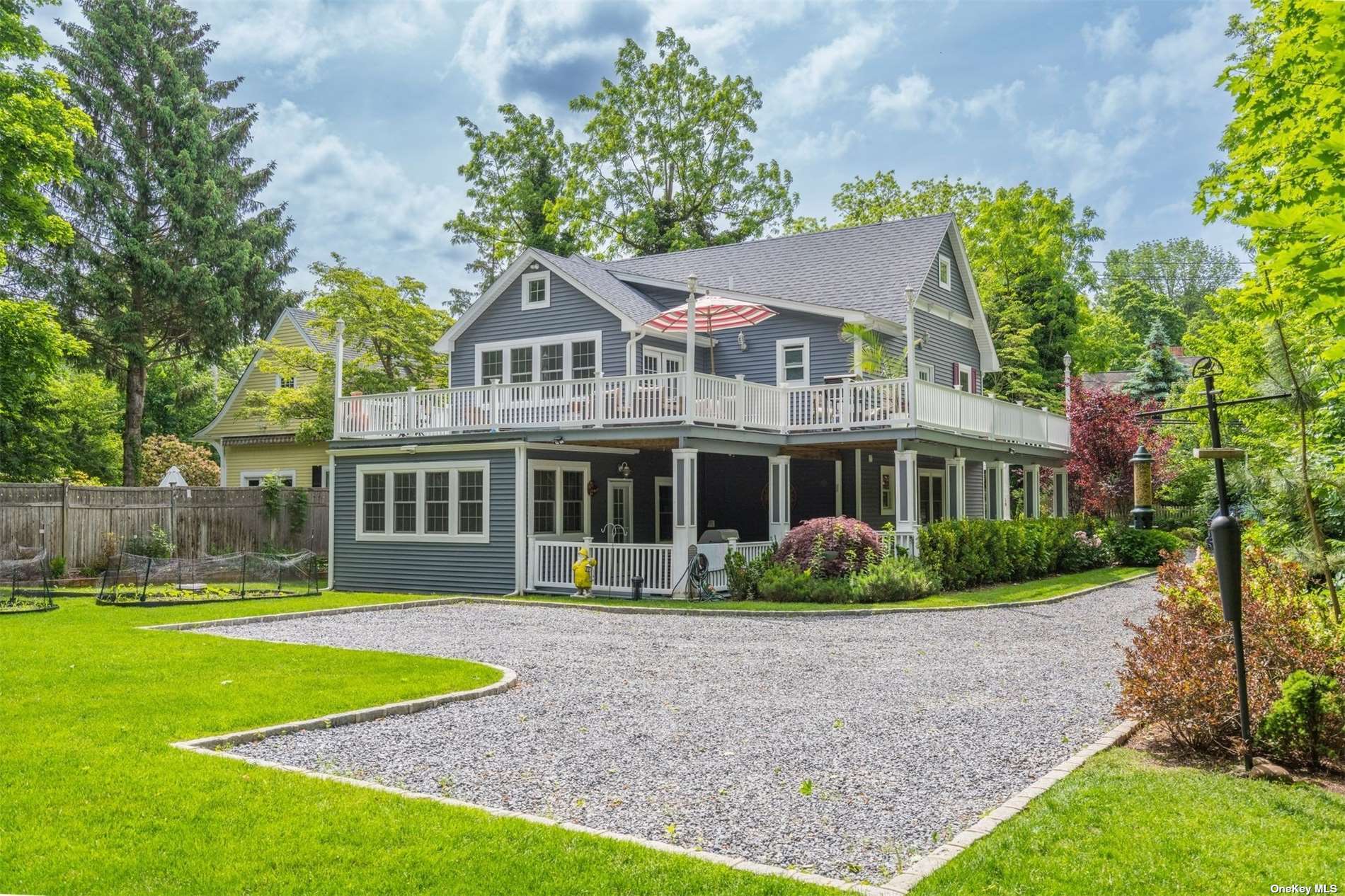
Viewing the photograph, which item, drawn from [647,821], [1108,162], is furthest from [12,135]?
[1108,162]

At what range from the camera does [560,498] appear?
2072 cm

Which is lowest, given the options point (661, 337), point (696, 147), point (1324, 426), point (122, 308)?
point (1324, 426)

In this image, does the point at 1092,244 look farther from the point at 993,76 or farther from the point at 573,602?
the point at 573,602

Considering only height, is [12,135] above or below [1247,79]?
above

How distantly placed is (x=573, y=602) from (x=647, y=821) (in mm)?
12160

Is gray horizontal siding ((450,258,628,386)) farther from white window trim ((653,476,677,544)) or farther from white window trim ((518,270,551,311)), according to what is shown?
white window trim ((653,476,677,544))

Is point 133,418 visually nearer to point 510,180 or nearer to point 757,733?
point 510,180

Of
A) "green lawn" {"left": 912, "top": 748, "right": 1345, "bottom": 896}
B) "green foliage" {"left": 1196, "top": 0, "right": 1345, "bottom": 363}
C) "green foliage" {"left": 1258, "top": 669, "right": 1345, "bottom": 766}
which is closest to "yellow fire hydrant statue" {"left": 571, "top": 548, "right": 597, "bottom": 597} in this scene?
"green foliage" {"left": 1196, "top": 0, "right": 1345, "bottom": 363}

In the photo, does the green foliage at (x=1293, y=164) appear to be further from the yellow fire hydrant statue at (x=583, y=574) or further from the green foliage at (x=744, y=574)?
the yellow fire hydrant statue at (x=583, y=574)

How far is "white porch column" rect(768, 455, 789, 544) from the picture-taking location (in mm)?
20219

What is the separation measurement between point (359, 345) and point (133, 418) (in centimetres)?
989

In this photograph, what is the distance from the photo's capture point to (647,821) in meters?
5.52

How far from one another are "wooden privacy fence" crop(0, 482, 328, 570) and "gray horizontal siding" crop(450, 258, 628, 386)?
18.3ft

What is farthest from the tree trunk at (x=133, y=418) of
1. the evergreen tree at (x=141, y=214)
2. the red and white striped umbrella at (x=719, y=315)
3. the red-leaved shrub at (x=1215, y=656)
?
the red-leaved shrub at (x=1215, y=656)
